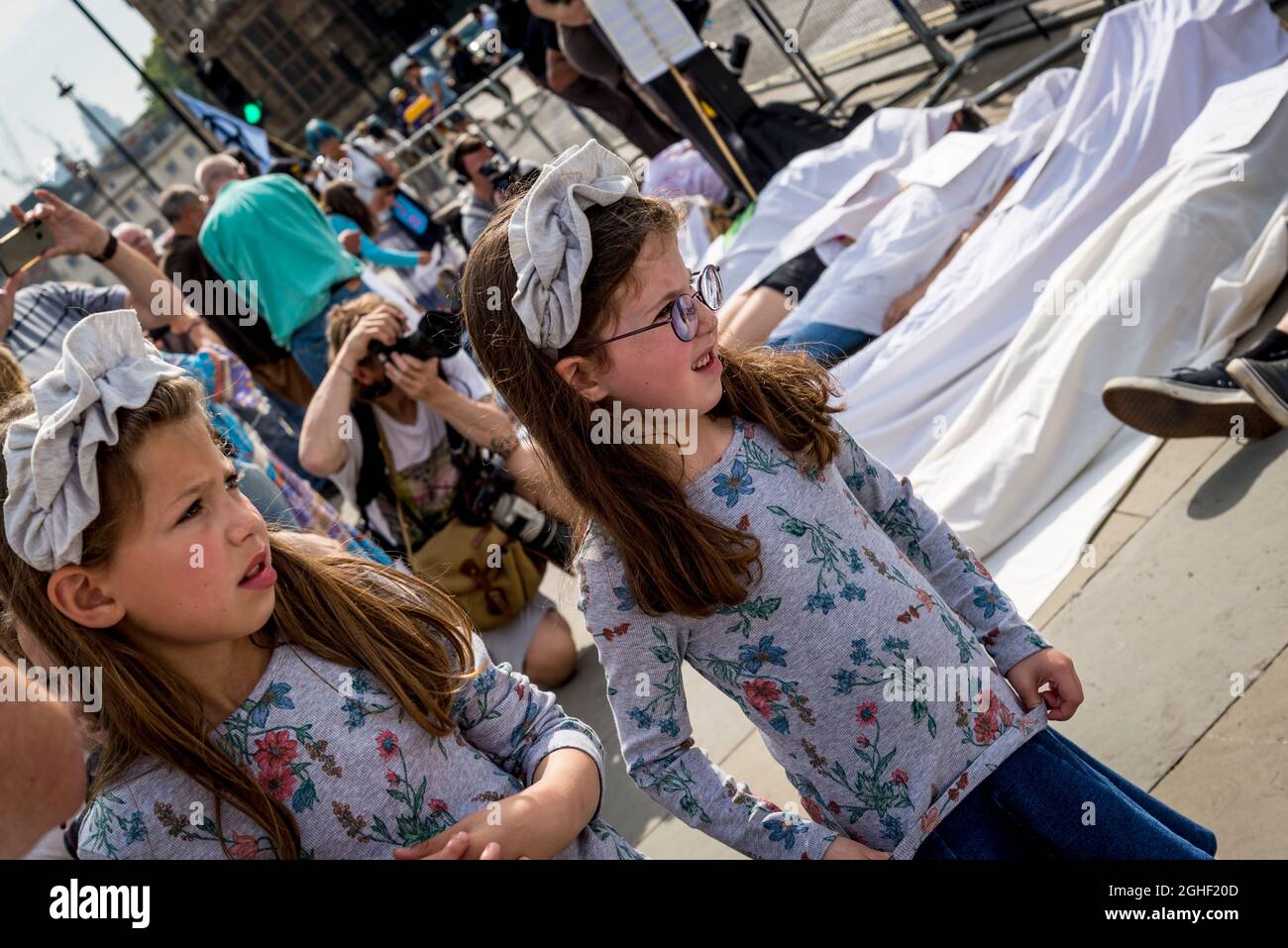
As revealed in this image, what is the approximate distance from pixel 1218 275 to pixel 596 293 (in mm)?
2690

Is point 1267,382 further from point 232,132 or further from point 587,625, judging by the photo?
point 232,132

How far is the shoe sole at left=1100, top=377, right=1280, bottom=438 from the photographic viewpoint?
2848 millimetres

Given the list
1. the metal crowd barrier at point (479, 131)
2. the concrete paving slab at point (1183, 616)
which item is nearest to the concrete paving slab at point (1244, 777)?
the concrete paving slab at point (1183, 616)

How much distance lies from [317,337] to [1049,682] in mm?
3650

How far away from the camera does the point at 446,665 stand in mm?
1618

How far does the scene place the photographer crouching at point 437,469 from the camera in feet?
11.6

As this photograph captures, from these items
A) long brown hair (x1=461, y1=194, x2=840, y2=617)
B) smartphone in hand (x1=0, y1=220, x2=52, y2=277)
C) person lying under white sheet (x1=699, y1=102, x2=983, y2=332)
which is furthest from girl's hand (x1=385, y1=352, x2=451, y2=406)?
person lying under white sheet (x1=699, y1=102, x2=983, y2=332)

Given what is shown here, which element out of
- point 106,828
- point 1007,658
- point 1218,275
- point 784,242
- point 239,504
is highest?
point 239,504

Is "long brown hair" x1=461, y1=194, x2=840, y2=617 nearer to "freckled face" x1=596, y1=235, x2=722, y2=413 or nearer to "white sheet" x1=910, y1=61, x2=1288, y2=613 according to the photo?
"freckled face" x1=596, y1=235, x2=722, y2=413

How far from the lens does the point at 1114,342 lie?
11.3ft

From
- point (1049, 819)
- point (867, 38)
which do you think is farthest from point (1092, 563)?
point (867, 38)

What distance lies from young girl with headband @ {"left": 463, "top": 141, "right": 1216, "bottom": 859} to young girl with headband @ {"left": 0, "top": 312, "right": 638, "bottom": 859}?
23 cm
